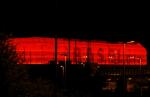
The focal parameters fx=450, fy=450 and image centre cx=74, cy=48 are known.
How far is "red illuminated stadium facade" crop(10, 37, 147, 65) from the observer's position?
54056mm

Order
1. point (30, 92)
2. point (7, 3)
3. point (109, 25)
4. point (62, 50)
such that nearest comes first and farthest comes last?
1. point (30, 92)
2. point (7, 3)
3. point (62, 50)
4. point (109, 25)

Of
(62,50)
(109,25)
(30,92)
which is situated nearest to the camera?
(30,92)

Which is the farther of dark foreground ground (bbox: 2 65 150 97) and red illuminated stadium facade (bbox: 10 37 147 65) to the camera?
red illuminated stadium facade (bbox: 10 37 147 65)

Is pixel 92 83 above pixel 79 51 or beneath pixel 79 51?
beneath

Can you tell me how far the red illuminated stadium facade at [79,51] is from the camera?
177 ft

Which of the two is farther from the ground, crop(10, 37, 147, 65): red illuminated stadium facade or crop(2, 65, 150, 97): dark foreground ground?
crop(10, 37, 147, 65): red illuminated stadium facade

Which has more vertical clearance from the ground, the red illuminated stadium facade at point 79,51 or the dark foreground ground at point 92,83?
the red illuminated stadium facade at point 79,51

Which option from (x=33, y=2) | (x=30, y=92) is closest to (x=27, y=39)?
(x=33, y=2)

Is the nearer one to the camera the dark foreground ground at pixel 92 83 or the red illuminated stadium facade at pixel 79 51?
the dark foreground ground at pixel 92 83

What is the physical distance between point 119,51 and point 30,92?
44.1 metres

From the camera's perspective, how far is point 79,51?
5844cm

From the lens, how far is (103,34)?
6309cm

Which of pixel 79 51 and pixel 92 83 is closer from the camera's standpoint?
pixel 92 83

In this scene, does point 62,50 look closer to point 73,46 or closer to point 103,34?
point 73,46
